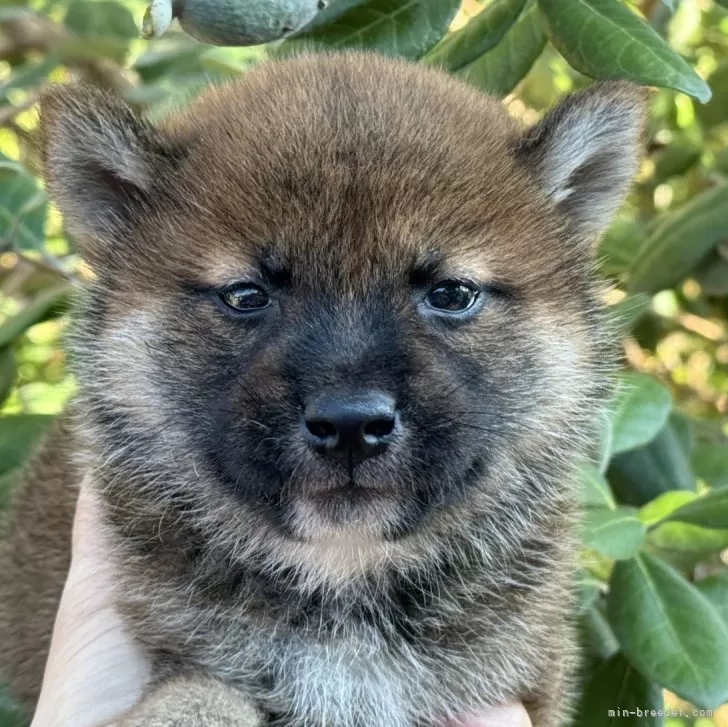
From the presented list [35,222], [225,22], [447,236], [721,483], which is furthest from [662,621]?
[35,222]

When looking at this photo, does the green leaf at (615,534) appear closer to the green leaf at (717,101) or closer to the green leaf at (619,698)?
the green leaf at (619,698)

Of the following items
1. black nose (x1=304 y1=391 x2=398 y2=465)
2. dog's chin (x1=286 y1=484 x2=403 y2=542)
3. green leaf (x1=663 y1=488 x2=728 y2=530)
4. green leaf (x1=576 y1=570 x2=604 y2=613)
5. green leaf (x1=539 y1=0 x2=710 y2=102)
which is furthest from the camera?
green leaf (x1=576 y1=570 x2=604 y2=613)

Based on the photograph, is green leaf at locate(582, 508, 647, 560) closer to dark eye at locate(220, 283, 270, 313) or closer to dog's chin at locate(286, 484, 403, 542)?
dog's chin at locate(286, 484, 403, 542)

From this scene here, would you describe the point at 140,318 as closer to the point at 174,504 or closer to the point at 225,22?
the point at 174,504

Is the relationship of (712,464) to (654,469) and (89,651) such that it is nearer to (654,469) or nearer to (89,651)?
(654,469)

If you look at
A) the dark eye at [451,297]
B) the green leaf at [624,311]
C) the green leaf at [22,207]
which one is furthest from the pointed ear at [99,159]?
the green leaf at [624,311]

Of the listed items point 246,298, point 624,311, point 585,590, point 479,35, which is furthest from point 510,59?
point 585,590

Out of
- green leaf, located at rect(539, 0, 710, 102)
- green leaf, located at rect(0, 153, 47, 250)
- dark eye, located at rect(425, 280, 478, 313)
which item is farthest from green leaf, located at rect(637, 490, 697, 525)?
green leaf, located at rect(0, 153, 47, 250)
